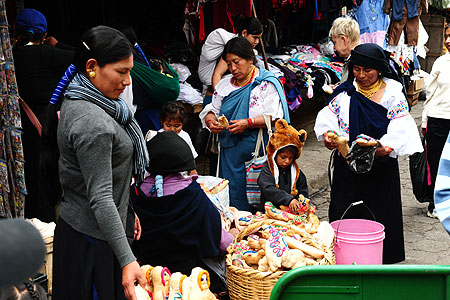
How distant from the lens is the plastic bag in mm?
4098

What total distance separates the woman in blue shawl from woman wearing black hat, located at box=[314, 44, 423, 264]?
0.57 meters

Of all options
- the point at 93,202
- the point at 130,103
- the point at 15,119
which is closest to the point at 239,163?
the point at 130,103

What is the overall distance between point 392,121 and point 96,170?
99.2 inches

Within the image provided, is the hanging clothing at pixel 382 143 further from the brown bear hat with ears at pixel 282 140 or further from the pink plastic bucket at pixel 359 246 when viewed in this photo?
the pink plastic bucket at pixel 359 246

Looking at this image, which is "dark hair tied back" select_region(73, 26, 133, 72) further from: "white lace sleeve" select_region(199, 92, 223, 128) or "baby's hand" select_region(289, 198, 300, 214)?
"white lace sleeve" select_region(199, 92, 223, 128)

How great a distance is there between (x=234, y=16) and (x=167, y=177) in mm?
3482

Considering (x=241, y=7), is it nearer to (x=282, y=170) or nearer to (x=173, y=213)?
(x=282, y=170)

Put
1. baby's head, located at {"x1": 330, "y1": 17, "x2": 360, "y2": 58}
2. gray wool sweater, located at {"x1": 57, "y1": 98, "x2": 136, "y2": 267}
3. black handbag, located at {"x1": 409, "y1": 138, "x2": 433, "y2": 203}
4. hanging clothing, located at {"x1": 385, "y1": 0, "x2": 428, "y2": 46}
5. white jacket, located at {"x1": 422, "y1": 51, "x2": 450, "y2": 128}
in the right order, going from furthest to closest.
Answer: hanging clothing, located at {"x1": 385, "y1": 0, "x2": 428, "y2": 46} < black handbag, located at {"x1": 409, "y1": 138, "x2": 433, "y2": 203} < white jacket, located at {"x1": 422, "y1": 51, "x2": 450, "y2": 128} < baby's head, located at {"x1": 330, "y1": 17, "x2": 360, "y2": 58} < gray wool sweater, located at {"x1": 57, "y1": 98, "x2": 136, "y2": 267}

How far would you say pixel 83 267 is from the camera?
2.54 meters

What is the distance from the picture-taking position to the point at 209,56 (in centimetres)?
563

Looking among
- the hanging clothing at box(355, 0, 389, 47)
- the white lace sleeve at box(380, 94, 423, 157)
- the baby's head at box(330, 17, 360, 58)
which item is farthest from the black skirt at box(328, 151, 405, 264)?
the hanging clothing at box(355, 0, 389, 47)

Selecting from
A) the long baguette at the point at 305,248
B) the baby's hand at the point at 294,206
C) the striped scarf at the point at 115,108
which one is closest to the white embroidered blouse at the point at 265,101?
the baby's hand at the point at 294,206

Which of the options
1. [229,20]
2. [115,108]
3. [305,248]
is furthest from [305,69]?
[115,108]

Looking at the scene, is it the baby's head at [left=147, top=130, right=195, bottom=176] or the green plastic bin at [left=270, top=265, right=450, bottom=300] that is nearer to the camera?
the green plastic bin at [left=270, top=265, right=450, bottom=300]
